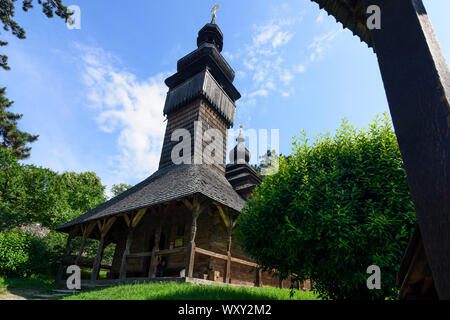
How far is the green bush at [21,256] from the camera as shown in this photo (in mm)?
15078

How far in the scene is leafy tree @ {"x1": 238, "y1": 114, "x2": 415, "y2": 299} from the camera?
5434 mm

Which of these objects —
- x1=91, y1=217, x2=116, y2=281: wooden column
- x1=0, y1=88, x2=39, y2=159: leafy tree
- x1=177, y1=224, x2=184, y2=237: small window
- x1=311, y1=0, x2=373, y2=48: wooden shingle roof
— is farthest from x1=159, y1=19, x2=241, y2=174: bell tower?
x1=0, y1=88, x2=39, y2=159: leafy tree

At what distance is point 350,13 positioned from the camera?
10.6 feet

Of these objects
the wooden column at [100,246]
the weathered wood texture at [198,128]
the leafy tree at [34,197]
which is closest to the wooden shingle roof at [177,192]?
the wooden column at [100,246]

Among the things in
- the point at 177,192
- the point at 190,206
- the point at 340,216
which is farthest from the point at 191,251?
the point at 340,216

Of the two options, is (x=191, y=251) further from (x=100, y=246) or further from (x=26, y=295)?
(x=26, y=295)

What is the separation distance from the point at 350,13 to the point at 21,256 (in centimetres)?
1988

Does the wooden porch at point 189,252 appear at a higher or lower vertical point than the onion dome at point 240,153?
lower

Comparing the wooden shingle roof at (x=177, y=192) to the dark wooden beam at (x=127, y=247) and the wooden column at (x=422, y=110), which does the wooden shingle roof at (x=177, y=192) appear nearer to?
the dark wooden beam at (x=127, y=247)

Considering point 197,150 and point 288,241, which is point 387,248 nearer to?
point 288,241

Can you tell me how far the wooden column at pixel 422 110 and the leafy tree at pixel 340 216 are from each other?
448 centimetres

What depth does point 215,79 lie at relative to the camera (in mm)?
21172

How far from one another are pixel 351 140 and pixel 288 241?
3.30 meters
